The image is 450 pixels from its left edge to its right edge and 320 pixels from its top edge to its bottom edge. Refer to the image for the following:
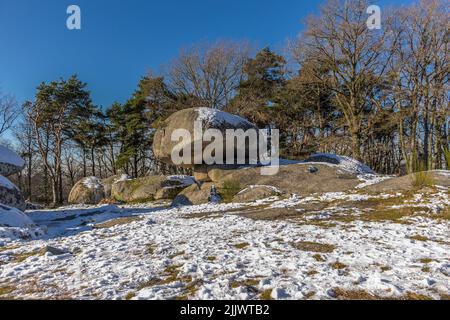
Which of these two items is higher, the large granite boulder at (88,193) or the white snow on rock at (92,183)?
the white snow on rock at (92,183)

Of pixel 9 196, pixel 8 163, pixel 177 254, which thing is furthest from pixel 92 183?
pixel 177 254

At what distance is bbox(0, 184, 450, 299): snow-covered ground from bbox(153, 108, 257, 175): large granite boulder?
5878 mm

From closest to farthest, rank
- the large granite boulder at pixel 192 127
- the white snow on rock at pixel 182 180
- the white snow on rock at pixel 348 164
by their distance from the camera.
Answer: the white snow on rock at pixel 348 164, the large granite boulder at pixel 192 127, the white snow on rock at pixel 182 180

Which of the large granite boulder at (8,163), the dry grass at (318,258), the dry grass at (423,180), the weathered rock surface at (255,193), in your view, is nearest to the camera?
the dry grass at (318,258)

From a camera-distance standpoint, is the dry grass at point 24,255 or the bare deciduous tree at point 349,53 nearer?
the dry grass at point 24,255

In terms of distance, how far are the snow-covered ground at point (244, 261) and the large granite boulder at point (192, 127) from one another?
5.88m

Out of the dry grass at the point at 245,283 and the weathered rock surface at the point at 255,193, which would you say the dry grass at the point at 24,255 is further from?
the weathered rock surface at the point at 255,193

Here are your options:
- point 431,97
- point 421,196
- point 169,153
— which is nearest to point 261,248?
point 421,196

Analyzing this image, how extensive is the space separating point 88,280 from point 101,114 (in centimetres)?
2383

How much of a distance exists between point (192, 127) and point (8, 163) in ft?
23.0

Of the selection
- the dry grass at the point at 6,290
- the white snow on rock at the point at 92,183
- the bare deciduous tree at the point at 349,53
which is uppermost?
the bare deciduous tree at the point at 349,53

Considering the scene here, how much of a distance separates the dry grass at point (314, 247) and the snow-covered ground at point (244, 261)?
11mm

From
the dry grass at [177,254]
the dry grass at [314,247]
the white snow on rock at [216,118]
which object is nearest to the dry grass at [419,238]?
the dry grass at [314,247]

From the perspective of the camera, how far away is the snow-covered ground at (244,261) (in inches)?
78.6
